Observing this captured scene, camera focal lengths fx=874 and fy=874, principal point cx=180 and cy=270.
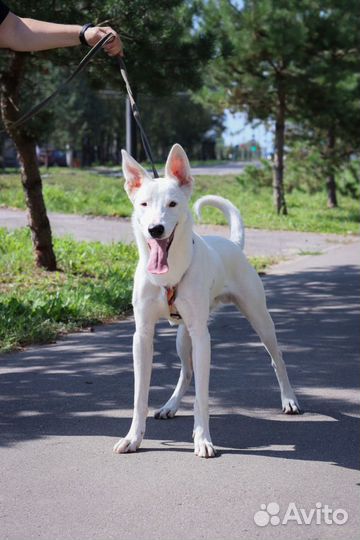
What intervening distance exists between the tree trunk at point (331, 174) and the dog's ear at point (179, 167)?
56.2 ft

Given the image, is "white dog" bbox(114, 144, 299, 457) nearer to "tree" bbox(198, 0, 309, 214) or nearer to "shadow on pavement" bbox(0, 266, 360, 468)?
"shadow on pavement" bbox(0, 266, 360, 468)

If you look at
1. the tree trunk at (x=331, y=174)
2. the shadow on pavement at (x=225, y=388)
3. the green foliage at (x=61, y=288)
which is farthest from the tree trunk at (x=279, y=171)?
the shadow on pavement at (x=225, y=388)

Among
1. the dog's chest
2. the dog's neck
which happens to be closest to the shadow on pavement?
the dog's chest

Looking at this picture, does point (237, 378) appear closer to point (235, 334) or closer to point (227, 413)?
point (227, 413)

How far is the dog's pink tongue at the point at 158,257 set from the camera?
14.6 ft

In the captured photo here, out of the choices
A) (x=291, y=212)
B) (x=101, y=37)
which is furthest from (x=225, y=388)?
(x=291, y=212)

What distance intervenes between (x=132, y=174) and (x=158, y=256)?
18.8 inches

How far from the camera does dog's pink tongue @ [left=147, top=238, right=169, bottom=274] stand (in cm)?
444

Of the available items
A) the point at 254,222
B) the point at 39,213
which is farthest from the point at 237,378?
the point at 254,222

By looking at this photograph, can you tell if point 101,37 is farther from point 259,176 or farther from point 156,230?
point 259,176

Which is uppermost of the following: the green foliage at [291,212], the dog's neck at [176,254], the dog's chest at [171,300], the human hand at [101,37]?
the human hand at [101,37]

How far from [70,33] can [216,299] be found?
1.98 metres

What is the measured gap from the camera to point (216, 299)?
5.29 meters

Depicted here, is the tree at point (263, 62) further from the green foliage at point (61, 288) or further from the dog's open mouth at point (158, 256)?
the dog's open mouth at point (158, 256)
